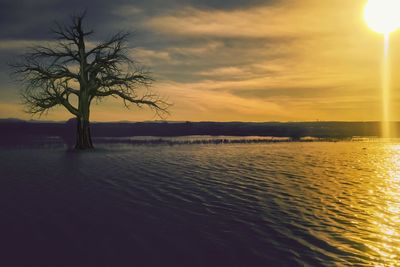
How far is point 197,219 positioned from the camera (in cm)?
840

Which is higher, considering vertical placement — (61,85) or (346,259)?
(61,85)

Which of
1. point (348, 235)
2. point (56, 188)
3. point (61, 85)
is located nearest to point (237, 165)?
point (56, 188)

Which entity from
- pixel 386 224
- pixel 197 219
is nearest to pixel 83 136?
A: pixel 197 219

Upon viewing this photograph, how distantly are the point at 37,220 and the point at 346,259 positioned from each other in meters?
7.31

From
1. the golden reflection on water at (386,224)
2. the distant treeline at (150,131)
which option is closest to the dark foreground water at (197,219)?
the golden reflection on water at (386,224)

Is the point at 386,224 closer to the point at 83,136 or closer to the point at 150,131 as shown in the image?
the point at 83,136

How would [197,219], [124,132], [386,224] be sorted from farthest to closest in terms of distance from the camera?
[124,132], [197,219], [386,224]

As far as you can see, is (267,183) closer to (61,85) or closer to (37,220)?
(37,220)

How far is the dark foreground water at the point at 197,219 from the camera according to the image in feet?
20.1

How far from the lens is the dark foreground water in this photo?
612 centimetres

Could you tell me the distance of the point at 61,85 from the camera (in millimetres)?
29281

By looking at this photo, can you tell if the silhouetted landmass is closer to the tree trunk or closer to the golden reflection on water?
the tree trunk

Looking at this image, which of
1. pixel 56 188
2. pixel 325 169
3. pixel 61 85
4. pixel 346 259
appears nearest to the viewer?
pixel 346 259

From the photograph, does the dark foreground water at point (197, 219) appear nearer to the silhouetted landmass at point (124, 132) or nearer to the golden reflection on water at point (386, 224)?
the golden reflection on water at point (386, 224)
